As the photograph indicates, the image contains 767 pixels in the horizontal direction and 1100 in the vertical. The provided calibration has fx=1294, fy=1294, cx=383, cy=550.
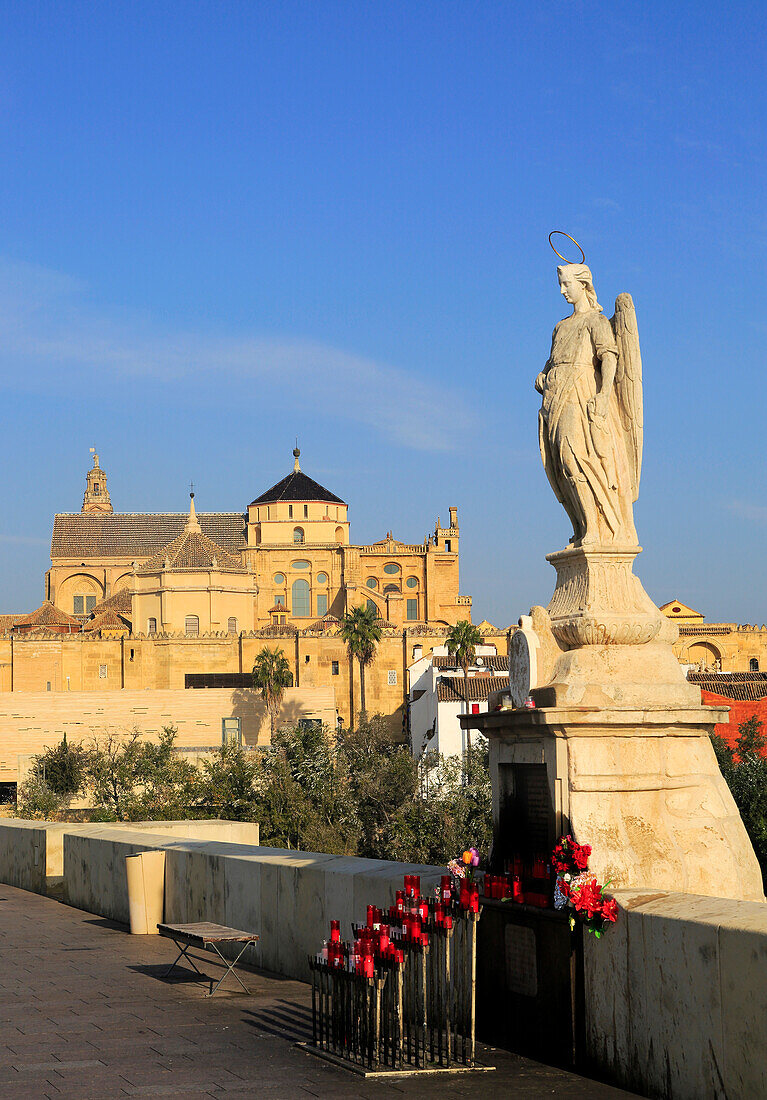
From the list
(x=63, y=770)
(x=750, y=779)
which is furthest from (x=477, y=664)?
(x=750, y=779)

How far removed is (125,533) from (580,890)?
102384 mm

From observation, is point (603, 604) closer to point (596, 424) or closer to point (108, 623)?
point (596, 424)

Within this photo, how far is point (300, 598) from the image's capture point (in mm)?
93812

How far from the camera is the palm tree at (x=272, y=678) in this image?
7475cm

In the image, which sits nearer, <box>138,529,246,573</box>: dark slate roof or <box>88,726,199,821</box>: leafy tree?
<box>88,726,199,821</box>: leafy tree

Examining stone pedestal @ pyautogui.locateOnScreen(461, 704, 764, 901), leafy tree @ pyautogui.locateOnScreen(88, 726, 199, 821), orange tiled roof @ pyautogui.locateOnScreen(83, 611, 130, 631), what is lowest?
leafy tree @ pyautogui.locateOnScreen(88, 726, 199, 821)

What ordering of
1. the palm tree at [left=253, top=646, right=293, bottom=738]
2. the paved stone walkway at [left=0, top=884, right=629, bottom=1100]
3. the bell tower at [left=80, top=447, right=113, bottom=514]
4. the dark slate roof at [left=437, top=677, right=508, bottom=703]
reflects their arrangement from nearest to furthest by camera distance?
the paved stone walkway at [left=0, top=884, right=629, bottom=1100] → the dark slate roof at [left=437, top=677, right=508, bottom=703] → the palm tree at [left=253, top=646, right=293, bottom=738] → the bell tower at [left=80, top=447, right=113, bottom=514]

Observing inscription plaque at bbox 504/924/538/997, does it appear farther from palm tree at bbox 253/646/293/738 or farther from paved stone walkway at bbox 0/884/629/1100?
palm tree at bbox 253/646/293/738

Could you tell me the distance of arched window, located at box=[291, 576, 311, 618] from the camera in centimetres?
9344

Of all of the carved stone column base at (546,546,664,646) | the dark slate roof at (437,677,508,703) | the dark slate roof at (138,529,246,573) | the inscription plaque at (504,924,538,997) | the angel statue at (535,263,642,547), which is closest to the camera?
the inscription plaque at (504,924,538,997)

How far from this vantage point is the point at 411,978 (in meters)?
6.04

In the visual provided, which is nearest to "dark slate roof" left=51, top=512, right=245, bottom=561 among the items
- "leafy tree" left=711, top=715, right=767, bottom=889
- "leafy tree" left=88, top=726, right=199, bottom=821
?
"leafy tree" left=88, top=726, right=199, bottom=821

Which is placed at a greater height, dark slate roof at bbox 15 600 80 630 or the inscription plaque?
dark slate roof at bbox 15 600 80 630

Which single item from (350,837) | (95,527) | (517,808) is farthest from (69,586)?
(517,808)
